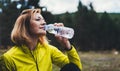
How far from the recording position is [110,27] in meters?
80.9

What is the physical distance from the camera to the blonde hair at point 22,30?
19.8 ft

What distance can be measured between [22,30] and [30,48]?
25 cm

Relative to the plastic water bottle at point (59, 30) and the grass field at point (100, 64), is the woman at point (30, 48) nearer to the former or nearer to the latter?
the plastic water bottle at point (59, 30)

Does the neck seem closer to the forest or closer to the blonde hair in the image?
the blonde hair

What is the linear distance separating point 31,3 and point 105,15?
94.6ft

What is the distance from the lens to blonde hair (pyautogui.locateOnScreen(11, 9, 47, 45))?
6039mm

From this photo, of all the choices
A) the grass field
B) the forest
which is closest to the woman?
the grass field


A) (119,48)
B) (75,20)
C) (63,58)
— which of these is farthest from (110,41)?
(63,58)

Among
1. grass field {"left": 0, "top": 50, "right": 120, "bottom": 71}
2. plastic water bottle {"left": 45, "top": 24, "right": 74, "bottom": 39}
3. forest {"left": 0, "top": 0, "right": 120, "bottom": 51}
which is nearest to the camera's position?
plastic water bottle {"left": 45, "top": 24, "right": 74, "bottom": 39}

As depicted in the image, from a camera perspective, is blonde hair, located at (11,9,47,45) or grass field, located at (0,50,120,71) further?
grass field, located at (0,50,120,71)

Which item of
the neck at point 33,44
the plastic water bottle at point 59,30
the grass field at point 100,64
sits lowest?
the grass field at point 100,64

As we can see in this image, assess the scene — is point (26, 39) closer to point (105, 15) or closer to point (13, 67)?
point (13, 67)

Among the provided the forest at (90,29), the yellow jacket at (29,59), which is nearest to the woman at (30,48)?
the yellow jacket at (29,59)

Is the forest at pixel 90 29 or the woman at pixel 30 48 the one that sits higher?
the woman at pixel 30 48
